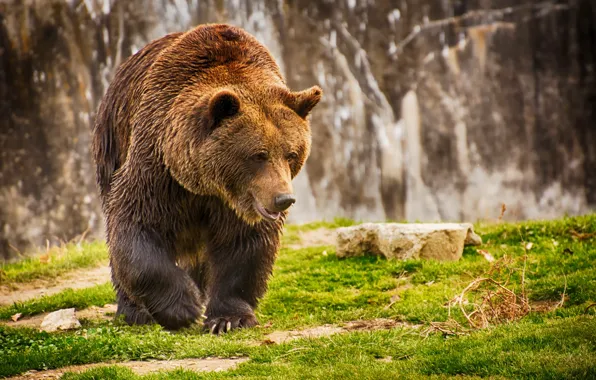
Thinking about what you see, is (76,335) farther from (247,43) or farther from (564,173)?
(564,173)

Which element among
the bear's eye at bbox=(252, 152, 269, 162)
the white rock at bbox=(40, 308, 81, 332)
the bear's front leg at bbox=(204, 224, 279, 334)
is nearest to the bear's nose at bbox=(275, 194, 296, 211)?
the bear's eye at bbox=(252, 152, 269, 162)

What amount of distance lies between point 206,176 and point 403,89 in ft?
29.3

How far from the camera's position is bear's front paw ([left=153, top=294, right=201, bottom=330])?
6.93 m

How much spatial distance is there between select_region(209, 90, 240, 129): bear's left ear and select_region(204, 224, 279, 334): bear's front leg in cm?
109

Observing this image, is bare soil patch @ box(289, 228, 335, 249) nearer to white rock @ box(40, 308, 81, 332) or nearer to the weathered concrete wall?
the weathered concrete wall

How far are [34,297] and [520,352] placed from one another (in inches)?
240

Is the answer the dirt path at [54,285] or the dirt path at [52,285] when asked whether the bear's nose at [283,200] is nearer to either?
the dirt path at [54,285]

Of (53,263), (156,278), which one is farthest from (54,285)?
(156,278)

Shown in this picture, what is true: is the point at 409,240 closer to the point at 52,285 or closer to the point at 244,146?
the point at 244,146

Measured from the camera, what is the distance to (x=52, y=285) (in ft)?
33.2

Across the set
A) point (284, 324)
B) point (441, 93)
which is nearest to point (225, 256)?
point (284, 324)

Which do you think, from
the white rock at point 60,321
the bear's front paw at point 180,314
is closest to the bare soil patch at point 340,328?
the bear's front paw at point 180,314

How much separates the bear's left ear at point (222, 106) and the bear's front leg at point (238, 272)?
3.59 ft

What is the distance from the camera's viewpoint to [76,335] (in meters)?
6.64
